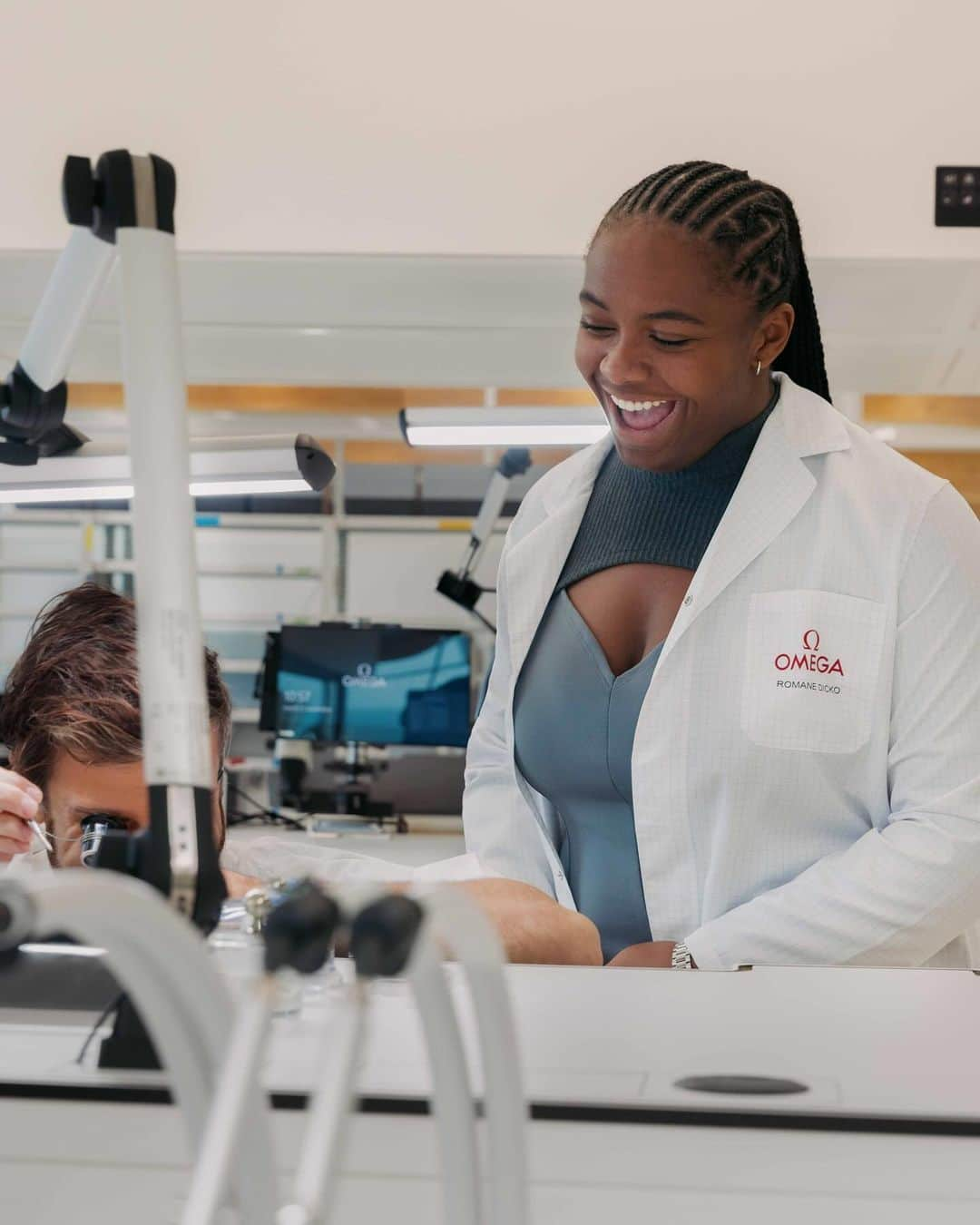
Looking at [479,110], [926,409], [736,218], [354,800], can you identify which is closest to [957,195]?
[479,110]

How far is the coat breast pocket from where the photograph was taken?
1272 millimetres

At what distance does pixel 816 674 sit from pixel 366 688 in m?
2.42

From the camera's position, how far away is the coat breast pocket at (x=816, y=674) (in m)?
1.27

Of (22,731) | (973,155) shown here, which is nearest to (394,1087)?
(22,731)

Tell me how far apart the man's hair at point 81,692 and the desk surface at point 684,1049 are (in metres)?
0.53

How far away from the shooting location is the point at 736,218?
1.33 metres

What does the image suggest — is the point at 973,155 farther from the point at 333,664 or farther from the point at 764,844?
the point at 333,664

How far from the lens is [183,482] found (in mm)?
644

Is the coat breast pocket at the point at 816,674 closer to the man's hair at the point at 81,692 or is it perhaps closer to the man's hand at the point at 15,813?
the man's hair at the point at 81,692

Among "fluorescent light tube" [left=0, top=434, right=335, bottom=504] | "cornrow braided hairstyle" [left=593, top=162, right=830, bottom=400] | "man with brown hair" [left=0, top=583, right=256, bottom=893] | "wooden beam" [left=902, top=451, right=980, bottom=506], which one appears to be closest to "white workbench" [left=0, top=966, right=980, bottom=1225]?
"fluorescent light tube" [left=0, top=434, right=335, bottom=504]

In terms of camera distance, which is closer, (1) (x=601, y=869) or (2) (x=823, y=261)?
(1) (x=601, y=869)

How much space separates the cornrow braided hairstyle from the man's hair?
1.93 ft

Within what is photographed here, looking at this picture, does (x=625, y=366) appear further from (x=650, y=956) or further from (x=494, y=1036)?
(x=494, y=1036)

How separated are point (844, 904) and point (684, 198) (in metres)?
0.65
